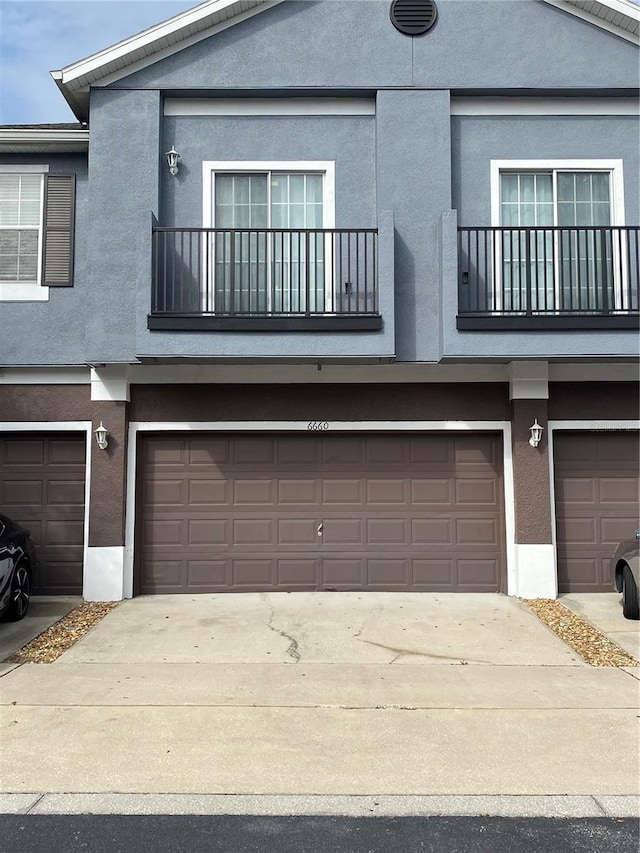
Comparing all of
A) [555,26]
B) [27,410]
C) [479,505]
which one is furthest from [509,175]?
[27,410]

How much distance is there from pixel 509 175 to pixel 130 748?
27.4 feet

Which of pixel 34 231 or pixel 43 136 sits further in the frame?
pixel 34 231

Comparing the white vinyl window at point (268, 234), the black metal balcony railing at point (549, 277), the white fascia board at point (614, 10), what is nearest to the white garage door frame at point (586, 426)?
the black metal balcony railing at point (549, 277)

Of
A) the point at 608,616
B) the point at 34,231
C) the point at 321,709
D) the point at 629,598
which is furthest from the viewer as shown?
the point at 34,231

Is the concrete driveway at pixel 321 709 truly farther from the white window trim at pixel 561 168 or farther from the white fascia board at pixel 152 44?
the white fascia board at pixel 152 44

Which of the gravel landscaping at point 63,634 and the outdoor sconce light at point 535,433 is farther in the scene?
the outdoor sconce light at point 535,433

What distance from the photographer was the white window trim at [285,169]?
906 centimetres

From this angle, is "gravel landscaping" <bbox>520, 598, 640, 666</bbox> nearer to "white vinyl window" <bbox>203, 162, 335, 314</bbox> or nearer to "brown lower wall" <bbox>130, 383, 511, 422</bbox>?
"brown lower wall" <bbox>130, 383, 511, 422</bbox>

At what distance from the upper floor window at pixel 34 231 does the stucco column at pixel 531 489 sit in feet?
21.4

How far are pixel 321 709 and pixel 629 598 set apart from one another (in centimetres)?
451

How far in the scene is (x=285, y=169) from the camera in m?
9.11

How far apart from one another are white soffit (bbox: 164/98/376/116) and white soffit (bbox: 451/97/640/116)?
53.3 inches

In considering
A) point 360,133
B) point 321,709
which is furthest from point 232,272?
point 321,709

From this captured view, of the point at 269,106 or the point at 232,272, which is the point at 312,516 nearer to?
the point at 232,272
